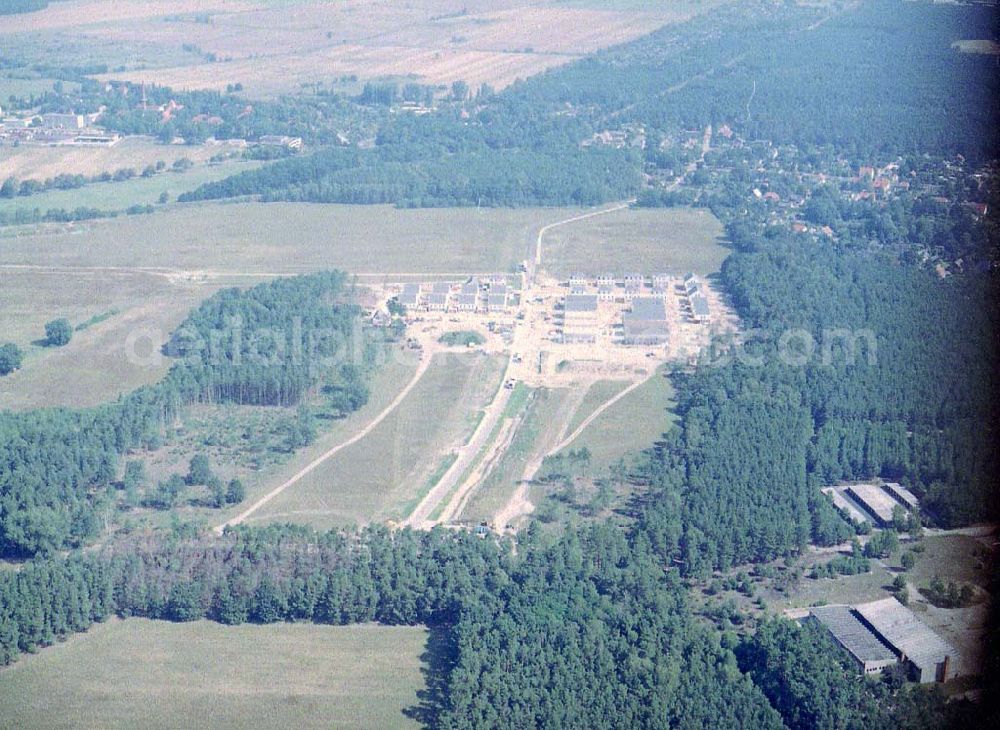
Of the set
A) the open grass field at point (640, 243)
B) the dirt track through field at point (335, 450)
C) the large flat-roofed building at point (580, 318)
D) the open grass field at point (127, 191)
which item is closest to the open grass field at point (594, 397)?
the large flat-roofed building at point (580, 318)

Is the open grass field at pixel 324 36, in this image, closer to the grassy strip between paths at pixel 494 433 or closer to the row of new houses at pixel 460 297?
the row of new houses at pixel 460 297

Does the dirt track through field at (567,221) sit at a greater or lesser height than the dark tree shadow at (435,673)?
greater

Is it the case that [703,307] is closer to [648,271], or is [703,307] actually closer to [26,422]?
[648,271]

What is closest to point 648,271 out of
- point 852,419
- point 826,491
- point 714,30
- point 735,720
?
point 852,419

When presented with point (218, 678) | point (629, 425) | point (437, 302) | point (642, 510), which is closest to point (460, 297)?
point (437, 302)

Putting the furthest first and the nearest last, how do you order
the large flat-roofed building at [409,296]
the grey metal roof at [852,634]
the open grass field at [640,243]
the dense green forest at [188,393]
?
the open grass field at [640,243] → the large flat-roofed building at [409,296] → the dense green forest at [188,393] → the grey metal roof at [852,634]

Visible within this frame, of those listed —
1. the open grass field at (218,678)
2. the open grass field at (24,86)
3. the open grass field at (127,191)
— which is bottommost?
the open grass field at (218,678)

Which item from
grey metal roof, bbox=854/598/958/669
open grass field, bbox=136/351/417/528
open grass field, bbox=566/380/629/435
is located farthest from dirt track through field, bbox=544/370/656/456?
grey metal roof, bbox=854/598/958/669

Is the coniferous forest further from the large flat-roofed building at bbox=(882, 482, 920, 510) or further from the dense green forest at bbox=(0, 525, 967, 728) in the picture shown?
the large flat-roofed building at bbox=(882, 482, 920, 510)
